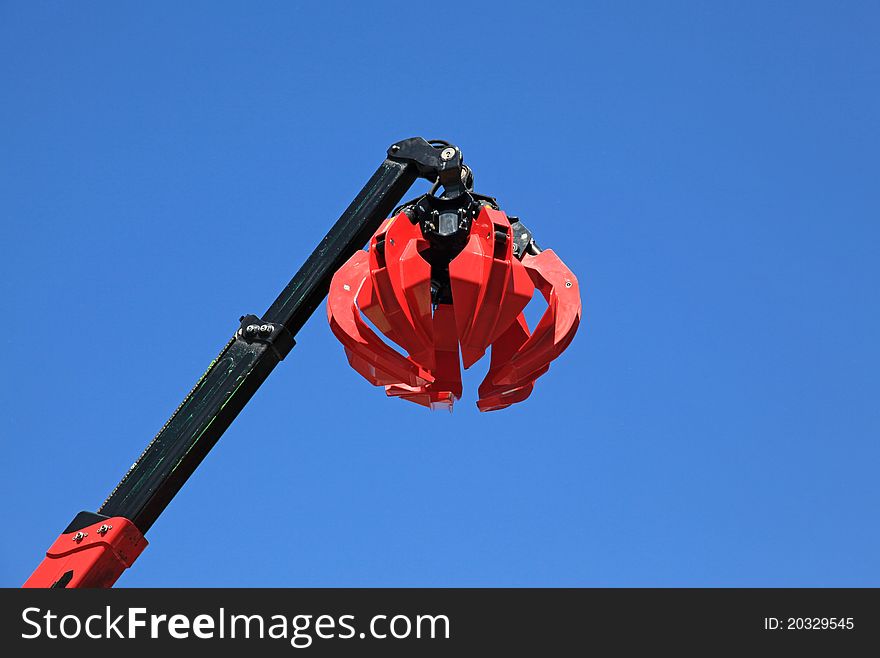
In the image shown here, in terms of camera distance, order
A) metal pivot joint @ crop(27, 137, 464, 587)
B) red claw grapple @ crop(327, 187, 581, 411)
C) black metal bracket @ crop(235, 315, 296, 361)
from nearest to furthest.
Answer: metal pivot joint @ crop(27, 137, 464, 587), red claw grapple @ crop(327, 187, 581, 411), black metal bracket @ crop(235, 315, 296, 361)

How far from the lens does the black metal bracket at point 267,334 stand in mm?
10359

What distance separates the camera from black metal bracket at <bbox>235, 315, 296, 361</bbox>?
10.4m

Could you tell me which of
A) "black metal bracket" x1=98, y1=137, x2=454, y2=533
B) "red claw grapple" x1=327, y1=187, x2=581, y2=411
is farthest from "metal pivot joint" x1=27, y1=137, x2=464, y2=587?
"red claw grapple" x1=327, y1=187, x2=581, y2=411

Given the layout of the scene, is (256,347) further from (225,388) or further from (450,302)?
(450,302)

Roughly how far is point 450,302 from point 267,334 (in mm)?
1514

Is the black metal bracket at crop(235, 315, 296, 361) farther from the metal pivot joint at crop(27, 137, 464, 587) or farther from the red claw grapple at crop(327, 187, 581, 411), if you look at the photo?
the red claw grapple at crop(327, 187, 581, 411)

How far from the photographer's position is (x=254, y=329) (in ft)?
34.1

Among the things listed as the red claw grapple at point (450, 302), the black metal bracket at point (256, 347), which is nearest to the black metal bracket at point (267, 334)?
the black metal bracket at point (256, 347)

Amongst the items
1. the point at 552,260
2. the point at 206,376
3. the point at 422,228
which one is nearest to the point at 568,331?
the point at 552,260

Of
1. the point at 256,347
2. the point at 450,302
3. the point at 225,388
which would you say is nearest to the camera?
the point at 225,388

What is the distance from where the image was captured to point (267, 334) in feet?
34.0

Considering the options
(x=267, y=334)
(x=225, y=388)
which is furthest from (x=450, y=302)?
(x=225, y=388)

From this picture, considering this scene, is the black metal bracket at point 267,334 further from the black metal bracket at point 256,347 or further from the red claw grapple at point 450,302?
the red claw grapple at point 450,302

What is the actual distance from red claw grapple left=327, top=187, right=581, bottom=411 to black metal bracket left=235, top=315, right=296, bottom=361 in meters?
0.51
